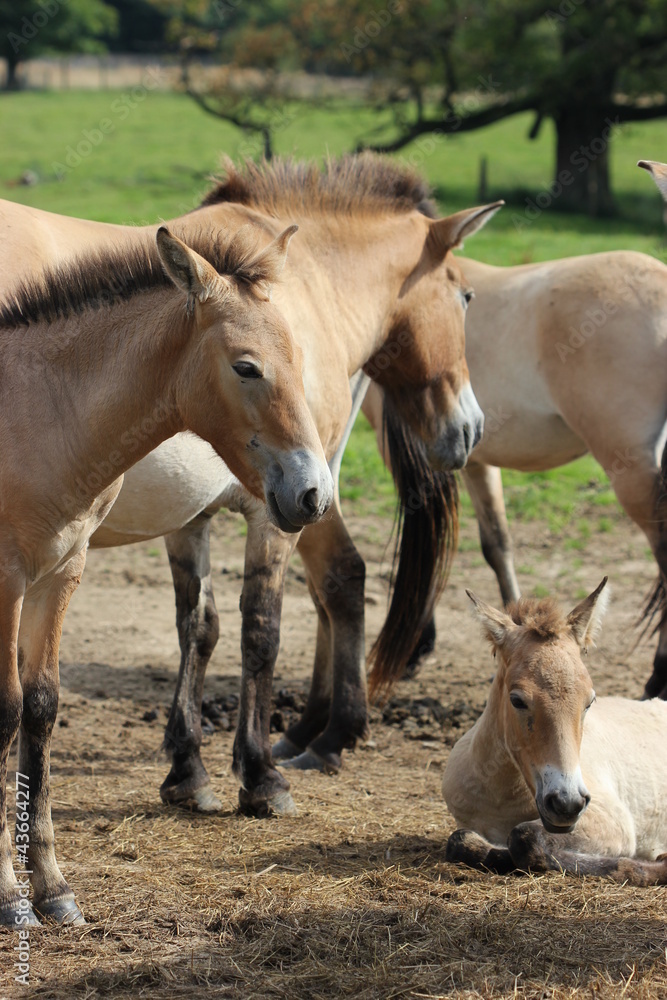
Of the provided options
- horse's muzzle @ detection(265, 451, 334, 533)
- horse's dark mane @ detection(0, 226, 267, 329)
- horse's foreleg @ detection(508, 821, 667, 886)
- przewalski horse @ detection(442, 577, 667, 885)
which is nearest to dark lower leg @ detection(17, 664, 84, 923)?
horse's muzzle @ detection(265, 451, 334, 533)

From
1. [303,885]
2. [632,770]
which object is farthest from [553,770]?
[303,885]

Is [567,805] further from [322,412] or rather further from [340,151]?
[340,151]

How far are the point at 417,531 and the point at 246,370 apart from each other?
3.12m

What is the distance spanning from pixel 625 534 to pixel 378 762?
4.21m

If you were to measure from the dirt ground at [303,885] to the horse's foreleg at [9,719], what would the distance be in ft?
0.38

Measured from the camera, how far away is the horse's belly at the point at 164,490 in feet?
13.7

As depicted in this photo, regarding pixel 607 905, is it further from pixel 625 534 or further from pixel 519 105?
pixel 519 105

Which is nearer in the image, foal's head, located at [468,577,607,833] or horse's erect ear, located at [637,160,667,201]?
foal's head, located at [468,577,607,833]

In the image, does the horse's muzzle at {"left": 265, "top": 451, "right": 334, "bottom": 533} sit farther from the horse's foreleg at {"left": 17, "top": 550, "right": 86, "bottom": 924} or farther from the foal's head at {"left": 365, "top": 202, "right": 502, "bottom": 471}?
the foal's head at {"left": 365, "top": 202, "right": 502, "bottom": 471}

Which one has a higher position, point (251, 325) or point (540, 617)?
point (251, 325)

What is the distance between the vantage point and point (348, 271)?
473cm

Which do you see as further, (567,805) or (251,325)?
(567,805)

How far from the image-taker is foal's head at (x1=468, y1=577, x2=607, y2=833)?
327 centimetres

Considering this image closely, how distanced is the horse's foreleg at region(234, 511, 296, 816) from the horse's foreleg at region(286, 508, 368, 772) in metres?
0.60
